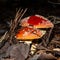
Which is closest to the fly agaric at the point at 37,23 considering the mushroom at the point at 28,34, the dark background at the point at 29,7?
the mushroom at the point at 28,34

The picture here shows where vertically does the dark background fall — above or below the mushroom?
above

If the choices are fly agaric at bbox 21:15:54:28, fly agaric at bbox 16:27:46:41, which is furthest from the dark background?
fly agaric at bbox 16:27:46:41

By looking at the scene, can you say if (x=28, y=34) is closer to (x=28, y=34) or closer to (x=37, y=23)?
(x=28, y=34)

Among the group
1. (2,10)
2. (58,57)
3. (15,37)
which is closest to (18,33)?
(15,37)

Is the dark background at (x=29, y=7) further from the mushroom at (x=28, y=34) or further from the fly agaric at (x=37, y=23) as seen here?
the mushroom at (x=28, y=34)

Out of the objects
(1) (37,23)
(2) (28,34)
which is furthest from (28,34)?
(1) (37,23)

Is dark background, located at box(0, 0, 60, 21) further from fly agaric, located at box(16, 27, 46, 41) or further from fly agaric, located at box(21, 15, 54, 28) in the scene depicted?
fly agaric, located at box(16, 27, 46, 41)

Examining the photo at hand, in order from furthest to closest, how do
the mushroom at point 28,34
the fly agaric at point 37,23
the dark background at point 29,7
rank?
the dark background at point 29,7, the fly agaric at point 37,23, the mushroom at point 28,34

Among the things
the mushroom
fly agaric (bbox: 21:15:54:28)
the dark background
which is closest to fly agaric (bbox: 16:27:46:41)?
the mushroom

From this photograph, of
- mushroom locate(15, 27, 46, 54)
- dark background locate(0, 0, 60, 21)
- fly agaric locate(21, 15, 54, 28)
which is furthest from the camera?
dark background locate(0, 0, 60, 21)

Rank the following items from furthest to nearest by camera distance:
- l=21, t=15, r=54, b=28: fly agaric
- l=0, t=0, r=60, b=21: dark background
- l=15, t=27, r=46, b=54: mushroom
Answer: l=0, t=0, r=60, b=21: dark background, l=21, t=15, r=54, b=28: fly agaric, l=15, t=27, r=46, b=54: mushroom

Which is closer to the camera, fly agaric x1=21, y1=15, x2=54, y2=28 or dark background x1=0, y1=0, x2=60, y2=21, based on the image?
fly agaric x1=21, y1=15, x2=54, y2=28

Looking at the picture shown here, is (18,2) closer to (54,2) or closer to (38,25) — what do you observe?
(54,2)
